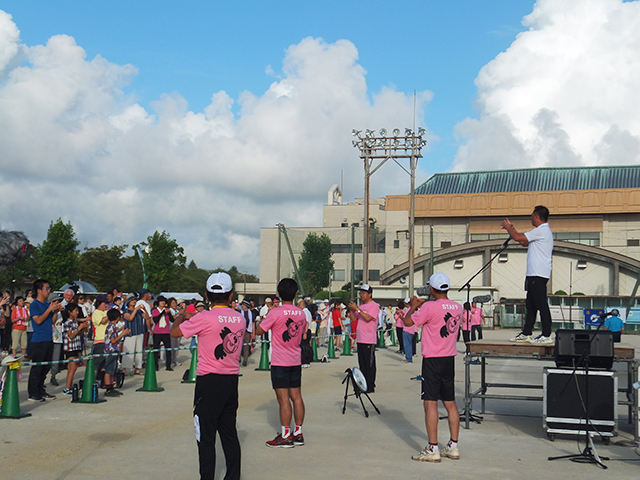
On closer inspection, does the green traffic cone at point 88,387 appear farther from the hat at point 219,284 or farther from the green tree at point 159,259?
the green tree at point 159,259

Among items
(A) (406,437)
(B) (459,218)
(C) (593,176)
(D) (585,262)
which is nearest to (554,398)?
(A) (406,437)

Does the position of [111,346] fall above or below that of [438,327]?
below

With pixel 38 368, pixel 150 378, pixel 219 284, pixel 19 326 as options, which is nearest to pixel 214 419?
pixel 219 284

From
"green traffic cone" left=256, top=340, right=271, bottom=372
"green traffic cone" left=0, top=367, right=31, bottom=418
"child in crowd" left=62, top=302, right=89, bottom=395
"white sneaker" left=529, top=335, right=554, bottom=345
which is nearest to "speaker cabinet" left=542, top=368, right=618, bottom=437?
"white sneaker" left=529, top=335, right=554, bottom=345

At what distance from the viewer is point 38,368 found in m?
11.0

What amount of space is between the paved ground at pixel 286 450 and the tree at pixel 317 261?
65.8 meters

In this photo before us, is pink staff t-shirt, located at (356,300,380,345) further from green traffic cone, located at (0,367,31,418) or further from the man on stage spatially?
green traffic cone, located at (0,367,31,418)

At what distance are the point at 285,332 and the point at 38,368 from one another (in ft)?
18.2

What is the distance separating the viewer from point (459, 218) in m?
79.1

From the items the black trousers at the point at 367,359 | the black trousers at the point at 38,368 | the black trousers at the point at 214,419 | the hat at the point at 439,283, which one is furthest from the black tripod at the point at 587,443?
the black trousers at the point at 38,368

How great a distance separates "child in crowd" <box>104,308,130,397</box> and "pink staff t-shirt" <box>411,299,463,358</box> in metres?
6.74

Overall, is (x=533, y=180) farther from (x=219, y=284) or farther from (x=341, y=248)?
(x=219, y=284)

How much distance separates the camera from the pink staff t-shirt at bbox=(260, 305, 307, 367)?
7.89 meters

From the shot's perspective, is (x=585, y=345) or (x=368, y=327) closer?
(x=585, y=345)
